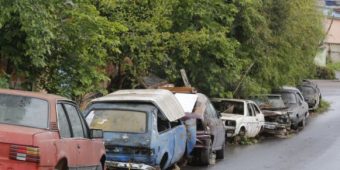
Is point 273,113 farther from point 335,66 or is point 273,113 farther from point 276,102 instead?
point 335,66

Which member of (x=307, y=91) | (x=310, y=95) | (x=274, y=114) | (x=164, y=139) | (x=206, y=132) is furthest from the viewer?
(x=307, y=91)

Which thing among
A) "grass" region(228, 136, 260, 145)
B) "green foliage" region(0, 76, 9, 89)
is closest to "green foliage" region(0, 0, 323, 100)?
"green foliage" region(0, 76, 9, 89)

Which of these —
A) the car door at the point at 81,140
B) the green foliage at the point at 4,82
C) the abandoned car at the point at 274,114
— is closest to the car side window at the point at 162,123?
the green foliage at the point at 4,82

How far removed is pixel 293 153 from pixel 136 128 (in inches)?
339

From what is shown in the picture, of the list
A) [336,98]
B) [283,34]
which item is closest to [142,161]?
[283,34]

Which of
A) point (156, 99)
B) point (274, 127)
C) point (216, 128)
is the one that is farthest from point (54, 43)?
point (274, 127)

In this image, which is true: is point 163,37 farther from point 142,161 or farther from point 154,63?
point 142,161

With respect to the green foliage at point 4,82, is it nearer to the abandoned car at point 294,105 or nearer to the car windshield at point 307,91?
the abandoned car at point 294,105

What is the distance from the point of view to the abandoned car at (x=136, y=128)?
12.3 m

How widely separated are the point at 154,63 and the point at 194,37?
1.53 m

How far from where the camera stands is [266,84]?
28578 mm

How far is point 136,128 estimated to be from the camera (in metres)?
12.5

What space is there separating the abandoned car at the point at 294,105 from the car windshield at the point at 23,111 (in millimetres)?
19597

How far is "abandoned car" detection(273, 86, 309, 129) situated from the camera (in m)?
27.4
